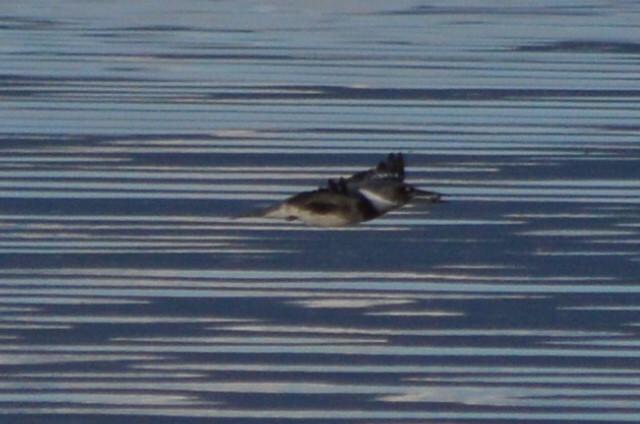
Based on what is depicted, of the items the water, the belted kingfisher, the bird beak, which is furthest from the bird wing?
the water

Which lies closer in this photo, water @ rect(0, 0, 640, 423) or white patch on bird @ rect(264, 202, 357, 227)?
water @ rect(0, 0, 640, 423)

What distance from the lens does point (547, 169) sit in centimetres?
1068

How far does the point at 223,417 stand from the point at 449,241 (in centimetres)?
263

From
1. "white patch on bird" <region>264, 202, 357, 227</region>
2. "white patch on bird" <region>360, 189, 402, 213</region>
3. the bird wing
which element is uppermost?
the bird wing

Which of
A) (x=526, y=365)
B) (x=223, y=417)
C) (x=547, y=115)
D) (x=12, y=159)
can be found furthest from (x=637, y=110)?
(x=223, y=417)

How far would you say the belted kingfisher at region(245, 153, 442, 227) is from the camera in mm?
7730

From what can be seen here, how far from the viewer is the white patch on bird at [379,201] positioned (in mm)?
7957

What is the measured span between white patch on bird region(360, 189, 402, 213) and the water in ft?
1.02

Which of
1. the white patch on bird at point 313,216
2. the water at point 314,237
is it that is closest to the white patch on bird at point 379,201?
the white patch on bird at point 313,216

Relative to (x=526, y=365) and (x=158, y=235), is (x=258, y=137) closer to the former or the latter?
(x=158, y=235)

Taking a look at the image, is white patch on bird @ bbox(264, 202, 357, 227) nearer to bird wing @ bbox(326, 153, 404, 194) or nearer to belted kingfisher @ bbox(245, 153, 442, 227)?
belted kingfisher @ bbox(245, 153, 442, 227)

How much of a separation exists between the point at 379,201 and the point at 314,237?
1.10 m

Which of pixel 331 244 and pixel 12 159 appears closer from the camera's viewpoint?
pixel 331 244

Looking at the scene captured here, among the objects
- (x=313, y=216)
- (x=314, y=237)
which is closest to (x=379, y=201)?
(x=313, y=216)
